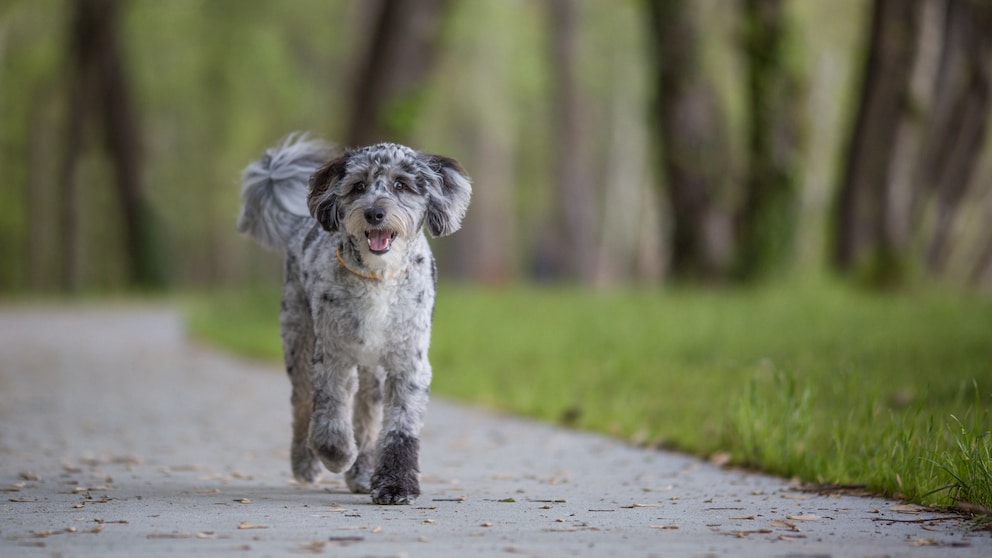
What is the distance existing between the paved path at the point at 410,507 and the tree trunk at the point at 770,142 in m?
8.67

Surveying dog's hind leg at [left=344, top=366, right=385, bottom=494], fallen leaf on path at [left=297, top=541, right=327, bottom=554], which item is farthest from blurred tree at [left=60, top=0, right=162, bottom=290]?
fallen leaf on path at [left=297, top=541, right=327, bottom=554]

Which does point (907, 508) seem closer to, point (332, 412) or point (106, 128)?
point (332, 412)

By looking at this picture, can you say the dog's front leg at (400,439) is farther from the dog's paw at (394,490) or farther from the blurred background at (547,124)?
the blurred background at (547,124)

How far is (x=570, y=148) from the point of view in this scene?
37625 millimetres

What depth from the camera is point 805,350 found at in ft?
39.8

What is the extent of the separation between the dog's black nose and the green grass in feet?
9.50

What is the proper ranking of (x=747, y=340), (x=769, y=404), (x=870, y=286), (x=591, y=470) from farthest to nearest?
(x=870, y=286)
(x=747, y=340)
(x=769, y=404)
(x=591, y=470)

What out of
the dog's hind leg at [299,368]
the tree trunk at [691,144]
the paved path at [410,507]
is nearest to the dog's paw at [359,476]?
the paved path at [410,507]

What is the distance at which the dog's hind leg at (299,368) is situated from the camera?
23.2ft

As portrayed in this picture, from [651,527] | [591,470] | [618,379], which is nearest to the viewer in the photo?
[651,527]

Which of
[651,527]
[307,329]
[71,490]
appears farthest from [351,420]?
[651,527]

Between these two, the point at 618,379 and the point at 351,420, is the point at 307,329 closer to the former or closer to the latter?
the point at 351,420

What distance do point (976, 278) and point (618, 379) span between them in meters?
19.3

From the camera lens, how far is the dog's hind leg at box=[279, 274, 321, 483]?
7074 millimetres
